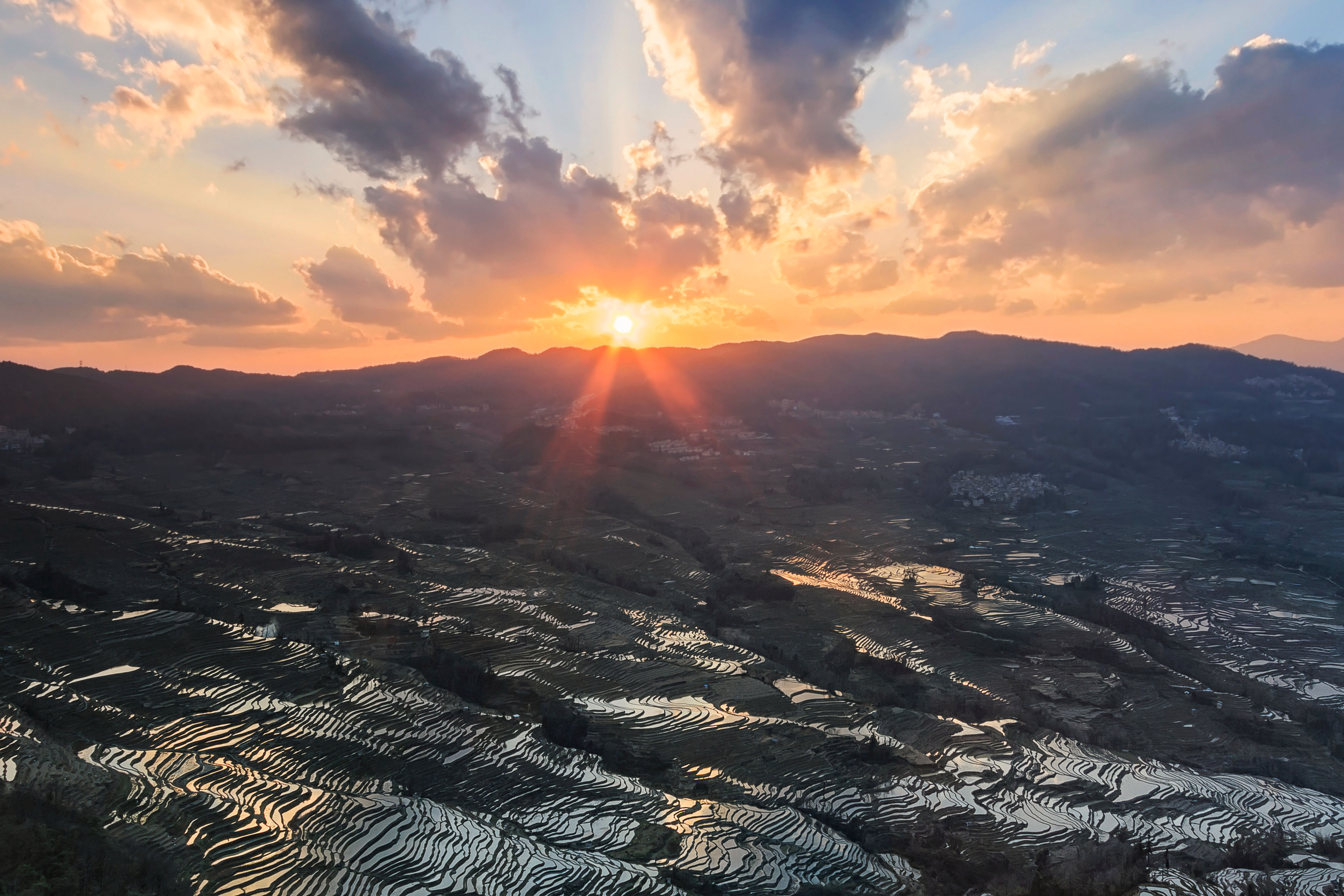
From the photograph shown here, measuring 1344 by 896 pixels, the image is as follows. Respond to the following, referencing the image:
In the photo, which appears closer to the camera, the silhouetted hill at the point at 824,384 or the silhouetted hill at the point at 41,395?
the silhouetted hill at the point at 41,395

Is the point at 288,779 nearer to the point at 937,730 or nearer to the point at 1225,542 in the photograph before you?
the point at 937,730

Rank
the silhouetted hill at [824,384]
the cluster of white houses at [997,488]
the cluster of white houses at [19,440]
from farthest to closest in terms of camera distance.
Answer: the silhouetted hill at [824,384], the cluster of white houses at [997,488], the cluster of white houses at [19,440]

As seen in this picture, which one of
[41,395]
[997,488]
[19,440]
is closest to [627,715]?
[997,488]

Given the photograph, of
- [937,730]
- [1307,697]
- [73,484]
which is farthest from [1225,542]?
[73,484]

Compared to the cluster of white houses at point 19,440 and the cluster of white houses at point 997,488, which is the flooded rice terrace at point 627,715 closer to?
the cluster of white houses at point 19,440

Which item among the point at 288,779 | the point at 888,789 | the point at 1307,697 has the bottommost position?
the point at 1307,697

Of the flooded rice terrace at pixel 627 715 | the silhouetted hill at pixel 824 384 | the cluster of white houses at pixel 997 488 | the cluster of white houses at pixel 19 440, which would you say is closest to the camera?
the flooded rice terrace at pixel 627 715

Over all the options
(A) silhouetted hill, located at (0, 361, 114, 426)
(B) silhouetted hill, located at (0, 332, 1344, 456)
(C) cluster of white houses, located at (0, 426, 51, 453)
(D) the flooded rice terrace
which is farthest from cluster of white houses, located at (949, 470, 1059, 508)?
(A) silhouetted hill, located at (0, 361, 114, 426)

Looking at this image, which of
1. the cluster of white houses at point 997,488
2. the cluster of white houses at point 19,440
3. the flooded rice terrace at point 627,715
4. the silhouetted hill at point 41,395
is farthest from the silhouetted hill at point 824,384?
the flooded rice terrace at point 627,715
